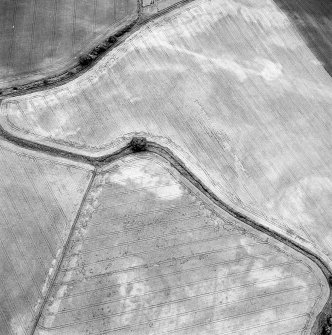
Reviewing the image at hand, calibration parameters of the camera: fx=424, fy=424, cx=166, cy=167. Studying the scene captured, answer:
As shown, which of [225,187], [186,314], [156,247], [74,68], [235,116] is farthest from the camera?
[74,68]

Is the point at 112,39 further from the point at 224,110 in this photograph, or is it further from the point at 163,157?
the point at 163,157

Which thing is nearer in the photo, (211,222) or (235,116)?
(211,222)

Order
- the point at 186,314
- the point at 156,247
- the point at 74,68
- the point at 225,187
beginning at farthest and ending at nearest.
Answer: the point at 74,68, the point at 225,187, the point at 156,247, the point at 186,314

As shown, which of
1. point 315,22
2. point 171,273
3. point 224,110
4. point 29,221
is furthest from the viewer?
point 315,22

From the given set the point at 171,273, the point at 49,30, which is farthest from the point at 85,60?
the point at 171,273

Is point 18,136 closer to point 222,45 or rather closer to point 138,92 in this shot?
point 138,92

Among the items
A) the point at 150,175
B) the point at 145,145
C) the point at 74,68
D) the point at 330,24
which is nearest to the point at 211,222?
the point at 150,175

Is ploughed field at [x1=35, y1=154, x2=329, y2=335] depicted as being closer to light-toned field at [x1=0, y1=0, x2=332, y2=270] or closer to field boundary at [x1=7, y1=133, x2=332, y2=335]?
field boundary at [x1=7, y1=133, x2=332, y2=335]
